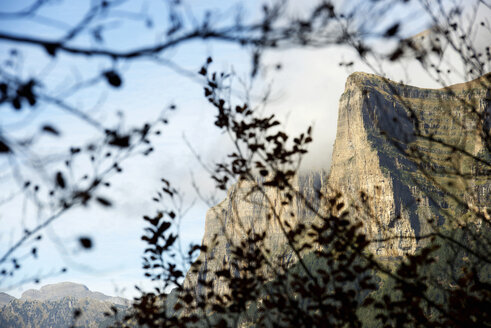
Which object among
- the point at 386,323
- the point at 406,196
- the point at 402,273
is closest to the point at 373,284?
the point at 402,273

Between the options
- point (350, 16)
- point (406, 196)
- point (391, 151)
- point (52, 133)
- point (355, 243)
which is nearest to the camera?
point (52, 133)

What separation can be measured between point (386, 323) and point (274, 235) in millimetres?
183368

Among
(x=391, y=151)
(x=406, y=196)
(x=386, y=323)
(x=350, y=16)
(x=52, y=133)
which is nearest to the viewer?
(x=52, y=133)

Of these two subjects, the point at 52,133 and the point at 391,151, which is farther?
the point at 391,151

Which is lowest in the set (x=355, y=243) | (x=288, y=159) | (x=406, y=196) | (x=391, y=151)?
(x=355, y=243)

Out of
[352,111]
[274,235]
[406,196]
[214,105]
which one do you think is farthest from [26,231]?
[274,235]

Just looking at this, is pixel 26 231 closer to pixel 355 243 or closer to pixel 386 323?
pixel 355 243

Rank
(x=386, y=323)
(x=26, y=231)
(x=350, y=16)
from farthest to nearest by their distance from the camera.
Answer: (x=26, y=231)
(x=386, y=323)
(x=350, y=16)

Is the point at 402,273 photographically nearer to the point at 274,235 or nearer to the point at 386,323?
the point at 386,323

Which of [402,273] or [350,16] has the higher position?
[350,16]

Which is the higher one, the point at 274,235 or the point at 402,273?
the point at 274,235

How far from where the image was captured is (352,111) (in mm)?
157875

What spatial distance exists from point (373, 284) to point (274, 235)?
18420 centimetres

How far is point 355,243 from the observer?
16.0 feet
